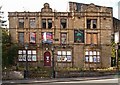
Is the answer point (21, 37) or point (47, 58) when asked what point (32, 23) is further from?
point (47, 58)

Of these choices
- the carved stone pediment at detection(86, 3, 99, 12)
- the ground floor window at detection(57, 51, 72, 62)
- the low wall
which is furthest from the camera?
the carved stone pediment at detection(86, 3, 99, 12)

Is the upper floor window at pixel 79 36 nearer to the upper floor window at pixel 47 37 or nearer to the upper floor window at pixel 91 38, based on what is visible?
the upper floor window at pixel 91 38

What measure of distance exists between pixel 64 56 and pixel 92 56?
14.0 ft

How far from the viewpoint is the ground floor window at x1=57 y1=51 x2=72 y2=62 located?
48344 millimetres

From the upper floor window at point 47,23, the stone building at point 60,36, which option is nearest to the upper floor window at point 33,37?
the stone building at point 60,36

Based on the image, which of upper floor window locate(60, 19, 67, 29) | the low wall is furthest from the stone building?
the low wall

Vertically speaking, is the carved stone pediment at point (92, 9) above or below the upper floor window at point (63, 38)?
above

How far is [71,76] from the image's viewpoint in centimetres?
3938

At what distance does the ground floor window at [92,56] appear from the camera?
160 feet

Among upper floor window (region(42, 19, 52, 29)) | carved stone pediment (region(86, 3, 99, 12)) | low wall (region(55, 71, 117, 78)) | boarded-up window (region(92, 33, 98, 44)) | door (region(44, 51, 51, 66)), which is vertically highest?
carved stone pediment (region(86, 3, 99, 12))

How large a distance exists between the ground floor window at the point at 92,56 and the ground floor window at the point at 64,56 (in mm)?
2585

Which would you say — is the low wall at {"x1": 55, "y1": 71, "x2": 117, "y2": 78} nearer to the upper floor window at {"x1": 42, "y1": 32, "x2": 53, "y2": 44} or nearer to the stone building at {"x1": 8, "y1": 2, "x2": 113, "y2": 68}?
the stone building at {"x1": 8, "y1": 2, "x2": 113, "y2": 68}

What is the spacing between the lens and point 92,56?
4869 cm

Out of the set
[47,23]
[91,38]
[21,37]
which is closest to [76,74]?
[91,38]
